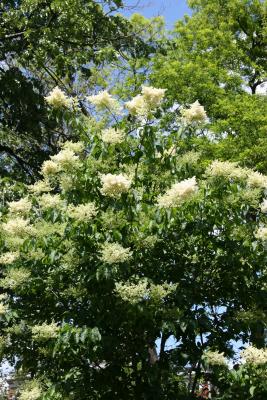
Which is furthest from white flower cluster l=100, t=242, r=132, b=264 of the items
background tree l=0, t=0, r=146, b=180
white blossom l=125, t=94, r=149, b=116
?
background tree l=0, t=0, r=146, b=180

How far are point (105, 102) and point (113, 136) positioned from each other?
1.32 ft

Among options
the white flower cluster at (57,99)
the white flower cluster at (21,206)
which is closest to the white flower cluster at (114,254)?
the white flower cluster at (21,206)

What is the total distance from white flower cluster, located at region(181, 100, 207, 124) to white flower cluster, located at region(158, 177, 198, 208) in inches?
36.3

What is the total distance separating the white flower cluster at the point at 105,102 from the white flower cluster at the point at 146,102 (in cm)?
11

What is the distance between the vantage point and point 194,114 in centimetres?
480

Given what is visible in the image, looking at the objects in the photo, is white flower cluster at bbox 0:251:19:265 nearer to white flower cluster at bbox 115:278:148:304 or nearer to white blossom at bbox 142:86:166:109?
white flower cluster at bbox 115:278:148:304

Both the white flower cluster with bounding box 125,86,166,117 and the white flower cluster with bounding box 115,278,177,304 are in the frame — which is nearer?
the white flower cluster with bounding box 115,278,177,304

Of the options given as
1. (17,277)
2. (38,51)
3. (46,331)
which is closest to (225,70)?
(38,51)

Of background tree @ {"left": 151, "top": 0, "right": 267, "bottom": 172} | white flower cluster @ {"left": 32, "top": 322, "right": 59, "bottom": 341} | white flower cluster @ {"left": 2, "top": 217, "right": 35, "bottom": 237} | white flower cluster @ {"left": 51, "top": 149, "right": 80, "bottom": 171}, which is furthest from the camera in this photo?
background tree @ {"left": 151, "top": 0, "right": 267, "bottom": 172}

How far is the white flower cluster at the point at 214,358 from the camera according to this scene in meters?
4.25

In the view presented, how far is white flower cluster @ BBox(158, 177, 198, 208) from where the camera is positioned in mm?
3990

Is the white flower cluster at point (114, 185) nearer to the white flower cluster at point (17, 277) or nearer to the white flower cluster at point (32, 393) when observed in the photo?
the white flower cluster at point (17, 277)

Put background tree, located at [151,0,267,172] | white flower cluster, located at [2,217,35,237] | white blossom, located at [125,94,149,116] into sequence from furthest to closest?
background tree, located at [151,0,267,172]
white blossom, located at [125,94,149,116]
white flower cluster, located at [2,217,35,237]

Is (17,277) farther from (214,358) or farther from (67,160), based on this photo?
(214,358)
